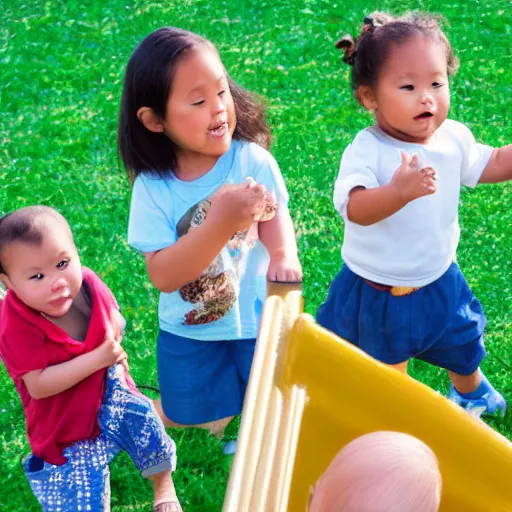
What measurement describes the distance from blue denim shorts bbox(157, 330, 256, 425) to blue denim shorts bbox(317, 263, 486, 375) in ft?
0.99

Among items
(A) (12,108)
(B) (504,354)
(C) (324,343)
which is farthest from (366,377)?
(A) (12,108)

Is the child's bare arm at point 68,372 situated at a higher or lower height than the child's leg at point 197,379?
higher

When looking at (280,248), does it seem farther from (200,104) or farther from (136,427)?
(136,427)

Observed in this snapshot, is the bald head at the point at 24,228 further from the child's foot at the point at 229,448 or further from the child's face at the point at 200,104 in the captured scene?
the child's foot at the point at 229,448

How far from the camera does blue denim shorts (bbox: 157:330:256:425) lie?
2293 mm

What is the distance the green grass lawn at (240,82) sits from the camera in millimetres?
2832

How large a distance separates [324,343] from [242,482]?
35cm

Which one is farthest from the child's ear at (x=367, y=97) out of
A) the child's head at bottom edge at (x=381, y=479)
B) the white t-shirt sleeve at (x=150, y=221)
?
the child's head at bottom edge at (x=381, y=479)

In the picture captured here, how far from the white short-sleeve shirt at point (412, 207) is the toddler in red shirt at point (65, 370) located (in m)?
0.71


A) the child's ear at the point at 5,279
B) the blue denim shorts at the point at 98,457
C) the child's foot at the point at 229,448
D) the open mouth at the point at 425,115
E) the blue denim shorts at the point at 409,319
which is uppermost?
the open mouth at the point at 425,115

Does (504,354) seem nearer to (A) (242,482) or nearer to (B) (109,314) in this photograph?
(B) (109,314)

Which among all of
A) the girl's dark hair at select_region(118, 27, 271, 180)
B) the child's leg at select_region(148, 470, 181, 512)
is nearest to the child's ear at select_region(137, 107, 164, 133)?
the girl's dark hair at select_region(118, 27, 271, 180)

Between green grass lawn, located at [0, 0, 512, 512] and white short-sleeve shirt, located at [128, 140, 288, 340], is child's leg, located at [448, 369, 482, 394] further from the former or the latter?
white short-sleeve shirt, located at [128, 140, 288, 340]

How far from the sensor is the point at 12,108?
4441 millimetres
